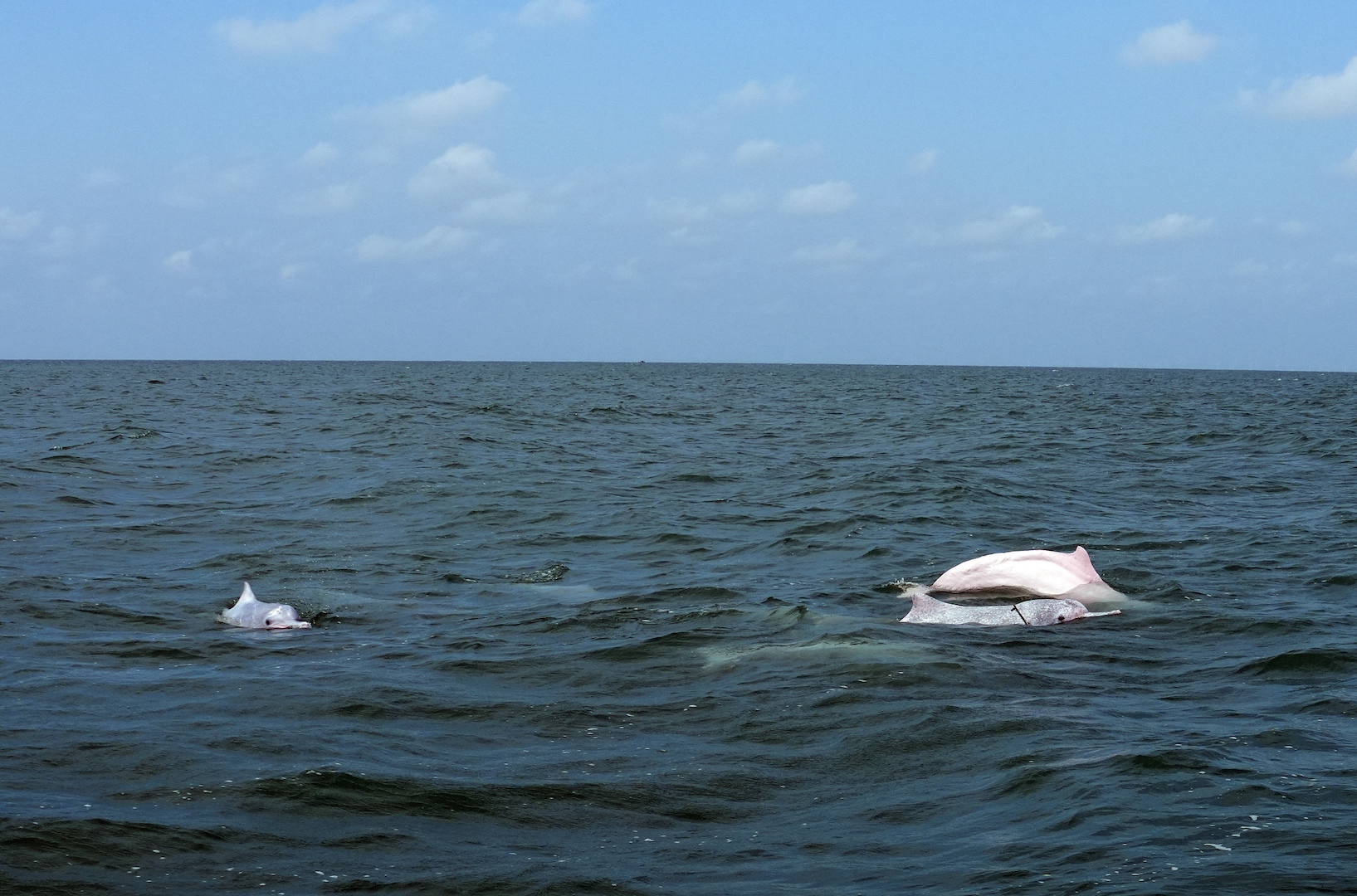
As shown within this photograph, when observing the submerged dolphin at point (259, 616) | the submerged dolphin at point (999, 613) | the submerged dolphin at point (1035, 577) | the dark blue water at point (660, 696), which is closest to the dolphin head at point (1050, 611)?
the submerged dolphin at point (999, 613)

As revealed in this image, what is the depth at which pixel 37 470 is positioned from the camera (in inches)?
846

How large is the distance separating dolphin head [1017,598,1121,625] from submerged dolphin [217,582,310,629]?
229 inches

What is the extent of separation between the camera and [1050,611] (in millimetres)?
10539

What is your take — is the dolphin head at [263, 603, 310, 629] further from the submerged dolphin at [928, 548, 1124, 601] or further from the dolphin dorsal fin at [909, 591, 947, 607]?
the submerged dolphin at [928, 548, 1124, 601]

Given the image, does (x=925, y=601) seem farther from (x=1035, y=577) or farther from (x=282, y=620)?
(x=282, y=620)

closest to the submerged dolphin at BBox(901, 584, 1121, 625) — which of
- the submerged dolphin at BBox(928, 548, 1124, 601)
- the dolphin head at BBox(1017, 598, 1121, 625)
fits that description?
the dolphin head at BBox(1017, 598, 1121, 625)

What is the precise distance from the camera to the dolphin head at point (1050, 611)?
413 inches

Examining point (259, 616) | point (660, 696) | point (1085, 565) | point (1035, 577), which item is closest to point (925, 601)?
point (1035, 577)

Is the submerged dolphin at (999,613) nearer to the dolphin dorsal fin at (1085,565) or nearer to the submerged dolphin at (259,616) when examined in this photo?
the dolphin dorsal fin at (1085,565)

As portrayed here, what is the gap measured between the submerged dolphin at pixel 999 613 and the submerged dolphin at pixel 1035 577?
665 mm

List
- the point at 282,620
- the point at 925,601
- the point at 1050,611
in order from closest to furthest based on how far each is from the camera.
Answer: the point at 282,620 < the point at 1050,611 < the point at 925,601

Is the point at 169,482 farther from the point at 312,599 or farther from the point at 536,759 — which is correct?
the point at 536,759

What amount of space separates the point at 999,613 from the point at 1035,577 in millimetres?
1092

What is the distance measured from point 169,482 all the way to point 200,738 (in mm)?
15042
